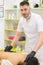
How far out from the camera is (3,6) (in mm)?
4723

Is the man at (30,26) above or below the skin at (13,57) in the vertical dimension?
above

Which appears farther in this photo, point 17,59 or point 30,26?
point 30,26

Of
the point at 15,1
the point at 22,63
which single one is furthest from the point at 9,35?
the point at 22,63

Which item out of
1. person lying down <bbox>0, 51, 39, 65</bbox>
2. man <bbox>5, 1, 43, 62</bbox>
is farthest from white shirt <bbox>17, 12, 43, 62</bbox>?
person lying down <bbox>0, 51, 39, 65</bbox>

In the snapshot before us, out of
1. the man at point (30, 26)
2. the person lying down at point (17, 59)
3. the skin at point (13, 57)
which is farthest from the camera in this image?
the man at point (30, 26)

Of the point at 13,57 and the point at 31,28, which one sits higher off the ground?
the point at 31,28

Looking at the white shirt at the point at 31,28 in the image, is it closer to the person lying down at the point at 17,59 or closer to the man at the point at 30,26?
the man at the point at 30,26

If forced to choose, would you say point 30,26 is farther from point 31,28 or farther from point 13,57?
point 13,57

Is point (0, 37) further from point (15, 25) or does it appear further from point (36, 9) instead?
point (36, 9)

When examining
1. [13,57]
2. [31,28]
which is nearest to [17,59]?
[13,57]

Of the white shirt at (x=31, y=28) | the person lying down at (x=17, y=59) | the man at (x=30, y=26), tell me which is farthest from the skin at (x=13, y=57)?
the white shirt at (x=31, y=28)

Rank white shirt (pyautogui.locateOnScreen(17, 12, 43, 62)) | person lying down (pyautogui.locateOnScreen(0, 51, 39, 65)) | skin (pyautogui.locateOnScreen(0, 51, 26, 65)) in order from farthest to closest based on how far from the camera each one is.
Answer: white shirt (pyautogui.locateOnScreen(17, 12, 43, 62))
skin (pyautogui.locateOnScreen(0, 51, 26, 65))
person lying down (pyautogui.locateOnScreen(0, 51, 39, 65))

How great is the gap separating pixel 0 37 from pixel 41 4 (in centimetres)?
141

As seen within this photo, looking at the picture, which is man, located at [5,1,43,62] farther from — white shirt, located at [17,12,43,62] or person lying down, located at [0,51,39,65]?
person lying down, located at [0,51,39,65]
